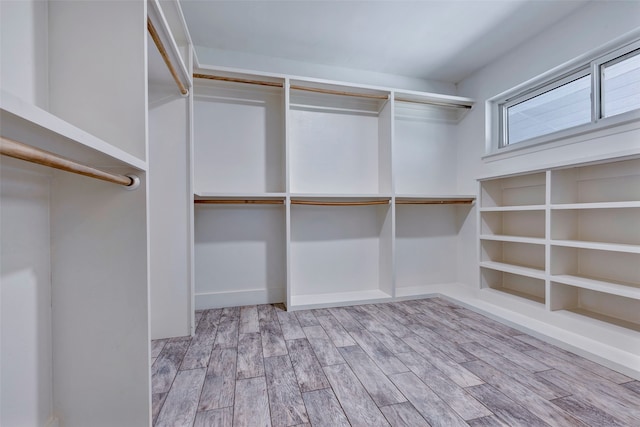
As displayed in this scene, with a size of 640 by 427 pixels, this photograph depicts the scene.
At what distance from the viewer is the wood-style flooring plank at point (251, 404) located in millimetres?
1055

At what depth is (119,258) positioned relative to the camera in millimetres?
901

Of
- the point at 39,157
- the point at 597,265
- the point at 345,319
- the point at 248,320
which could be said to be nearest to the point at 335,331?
the point at 345,319

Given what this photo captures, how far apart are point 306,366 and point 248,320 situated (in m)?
0.80

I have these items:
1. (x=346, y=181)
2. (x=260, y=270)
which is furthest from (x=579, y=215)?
(x=260, y=270)

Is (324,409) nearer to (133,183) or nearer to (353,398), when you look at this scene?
(353,398)

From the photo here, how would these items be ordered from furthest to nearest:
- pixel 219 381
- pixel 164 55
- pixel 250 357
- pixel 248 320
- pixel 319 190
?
pixel 319 190 < pixel 248 320 < pixel 250 357 < pixel 164 55 < pixel 219 381

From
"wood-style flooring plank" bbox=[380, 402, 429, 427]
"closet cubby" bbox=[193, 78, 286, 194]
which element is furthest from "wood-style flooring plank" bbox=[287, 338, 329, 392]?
"closet cubby" bbox=[193, 78, 286, 194]

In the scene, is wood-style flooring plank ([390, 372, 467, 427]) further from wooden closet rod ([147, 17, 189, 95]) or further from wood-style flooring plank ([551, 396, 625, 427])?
wooden closet rod ([147, 17, 189, 95])

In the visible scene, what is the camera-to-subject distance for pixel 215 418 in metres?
1.07

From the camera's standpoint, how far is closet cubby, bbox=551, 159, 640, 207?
168cm

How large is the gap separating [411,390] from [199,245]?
6.21 ft

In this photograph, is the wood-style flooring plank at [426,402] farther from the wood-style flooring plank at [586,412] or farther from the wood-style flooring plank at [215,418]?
the wood-style flooring plank at [215,418]

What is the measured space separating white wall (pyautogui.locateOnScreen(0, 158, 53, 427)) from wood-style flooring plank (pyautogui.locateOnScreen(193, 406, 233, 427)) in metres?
0.47

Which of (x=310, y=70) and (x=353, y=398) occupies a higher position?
(x=310, y=70)
